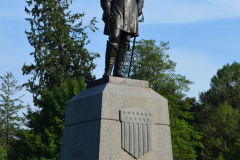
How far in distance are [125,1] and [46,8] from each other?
25.2m

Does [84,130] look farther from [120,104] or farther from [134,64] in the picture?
[134,64]

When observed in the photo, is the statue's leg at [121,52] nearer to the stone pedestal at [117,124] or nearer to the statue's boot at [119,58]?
the statue's boot at [119,58]

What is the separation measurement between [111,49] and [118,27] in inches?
16.6

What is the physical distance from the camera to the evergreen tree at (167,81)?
95.5ft

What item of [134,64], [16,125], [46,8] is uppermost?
[46,8]

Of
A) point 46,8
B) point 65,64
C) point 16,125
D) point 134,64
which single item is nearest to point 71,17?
point 46,8

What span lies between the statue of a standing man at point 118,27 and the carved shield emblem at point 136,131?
1026 mm

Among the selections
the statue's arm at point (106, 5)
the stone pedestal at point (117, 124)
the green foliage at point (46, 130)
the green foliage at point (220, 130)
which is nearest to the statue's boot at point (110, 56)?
the stone pedestal at point (117, 124)

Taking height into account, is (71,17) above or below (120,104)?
above

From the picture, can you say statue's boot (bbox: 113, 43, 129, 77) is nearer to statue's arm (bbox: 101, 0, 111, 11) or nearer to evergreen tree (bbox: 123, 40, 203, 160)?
statue's arm (bbox: 101, 0, 111, 11)

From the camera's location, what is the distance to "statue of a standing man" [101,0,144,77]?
6992 millimetres

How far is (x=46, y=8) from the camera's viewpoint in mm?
31172

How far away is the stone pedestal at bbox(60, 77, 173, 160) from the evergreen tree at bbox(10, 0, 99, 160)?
18.2m

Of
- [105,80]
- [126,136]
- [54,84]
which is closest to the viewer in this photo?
[126,136]
